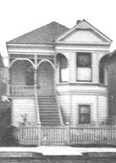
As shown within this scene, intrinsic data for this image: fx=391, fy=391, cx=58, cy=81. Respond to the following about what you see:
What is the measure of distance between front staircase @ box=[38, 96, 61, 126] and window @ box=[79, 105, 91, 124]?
1771 millimetres

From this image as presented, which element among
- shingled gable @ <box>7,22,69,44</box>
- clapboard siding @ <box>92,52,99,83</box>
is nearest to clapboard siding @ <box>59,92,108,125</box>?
clapboard siding @ <box>92,52,99,83</box>

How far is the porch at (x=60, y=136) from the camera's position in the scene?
22.5 meters

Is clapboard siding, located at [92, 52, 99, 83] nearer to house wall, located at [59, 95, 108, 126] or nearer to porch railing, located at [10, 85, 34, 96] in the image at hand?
house wall, located at [59, 95, 108, 126]

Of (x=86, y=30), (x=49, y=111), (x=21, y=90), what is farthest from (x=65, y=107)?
(x=86, y=30)

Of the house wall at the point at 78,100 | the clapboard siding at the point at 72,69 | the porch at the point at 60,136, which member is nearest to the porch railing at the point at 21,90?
the house wall at the point at 78,100

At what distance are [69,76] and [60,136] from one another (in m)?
6.07

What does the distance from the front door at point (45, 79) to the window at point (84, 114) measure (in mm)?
3346

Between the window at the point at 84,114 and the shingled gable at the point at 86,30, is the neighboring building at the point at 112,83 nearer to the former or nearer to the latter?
the shingled gable at the point at 86,30

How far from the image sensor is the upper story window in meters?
27.8

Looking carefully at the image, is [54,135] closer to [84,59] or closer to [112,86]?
[84,59]

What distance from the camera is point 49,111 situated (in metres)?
26.7

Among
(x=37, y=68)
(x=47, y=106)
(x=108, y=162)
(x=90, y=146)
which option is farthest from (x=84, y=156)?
(x=37, y=68)

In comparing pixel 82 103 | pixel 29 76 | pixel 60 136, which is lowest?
pixel 60 136

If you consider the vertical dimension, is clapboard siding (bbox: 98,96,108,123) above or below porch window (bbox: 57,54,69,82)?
below
